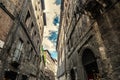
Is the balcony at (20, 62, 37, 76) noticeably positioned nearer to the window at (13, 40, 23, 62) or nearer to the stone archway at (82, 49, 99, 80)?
the window at (13, 40, 23, 62)

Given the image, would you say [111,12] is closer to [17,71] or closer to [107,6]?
[107,6]

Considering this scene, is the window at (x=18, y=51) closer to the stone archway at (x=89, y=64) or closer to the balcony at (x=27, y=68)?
the balcony at (x=27, y=68)

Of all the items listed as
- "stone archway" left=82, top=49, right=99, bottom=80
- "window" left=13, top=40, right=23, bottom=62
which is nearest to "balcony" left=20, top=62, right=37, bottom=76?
"window" left=13, top=40, right=23, bottom=62

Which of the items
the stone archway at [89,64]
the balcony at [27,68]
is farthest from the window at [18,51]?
the stone archway at [89,64]

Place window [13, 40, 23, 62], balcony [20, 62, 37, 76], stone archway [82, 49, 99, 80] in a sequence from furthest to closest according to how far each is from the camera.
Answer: balcony [20, 62, 37, 76], window [13, 40, 23, 62], stone archway [82, 49, 99, 80]

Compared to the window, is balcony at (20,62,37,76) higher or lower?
lower

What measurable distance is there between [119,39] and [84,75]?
400 centimetres

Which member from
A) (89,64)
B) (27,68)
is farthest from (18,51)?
(89,64)

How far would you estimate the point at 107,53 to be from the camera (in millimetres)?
5387

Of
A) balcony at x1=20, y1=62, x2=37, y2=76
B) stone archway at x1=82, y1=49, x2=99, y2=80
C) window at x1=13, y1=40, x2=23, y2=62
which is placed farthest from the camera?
balcony at x1=20, y1=62, x2=37, y2=76

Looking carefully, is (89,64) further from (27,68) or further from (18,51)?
(27,68)

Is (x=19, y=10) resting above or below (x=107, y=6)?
above

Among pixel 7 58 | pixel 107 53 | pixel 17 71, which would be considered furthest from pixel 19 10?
pixel 107 53

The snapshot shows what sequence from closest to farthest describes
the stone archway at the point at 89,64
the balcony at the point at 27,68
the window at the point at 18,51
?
the stone archway at the point at 89,64 < the window at the point at 18,51 < the balcony at the point at 27,68
